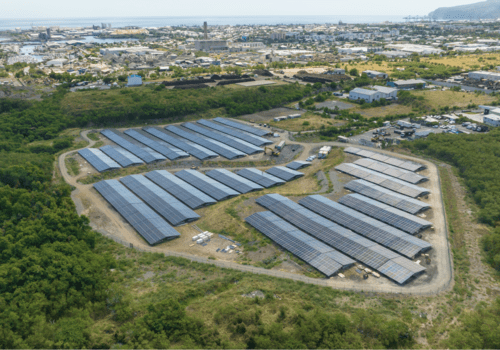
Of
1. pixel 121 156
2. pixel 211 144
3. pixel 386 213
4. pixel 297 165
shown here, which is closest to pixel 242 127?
pixel 211 144

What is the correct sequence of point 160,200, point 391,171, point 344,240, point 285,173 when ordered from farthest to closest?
point 285,173 < point 391,171 < point 160,200 < point 344,240

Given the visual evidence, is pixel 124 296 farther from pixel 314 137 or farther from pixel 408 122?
pixel 408 122

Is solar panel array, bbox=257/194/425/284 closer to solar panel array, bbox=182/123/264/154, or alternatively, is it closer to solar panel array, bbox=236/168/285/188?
solar panel array, bbox=236/168/285/188

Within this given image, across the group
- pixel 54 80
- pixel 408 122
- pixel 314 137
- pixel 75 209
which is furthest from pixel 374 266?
pixel 54 80

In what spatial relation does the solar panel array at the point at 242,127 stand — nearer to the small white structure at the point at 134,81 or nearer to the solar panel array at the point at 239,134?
the solar panel array at the point at 239,134

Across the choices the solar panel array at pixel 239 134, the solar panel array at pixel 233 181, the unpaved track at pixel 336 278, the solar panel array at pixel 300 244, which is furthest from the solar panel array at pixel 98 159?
the solar panel array at pixel 300 244

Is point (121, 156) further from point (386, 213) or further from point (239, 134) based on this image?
point (386, 213)
